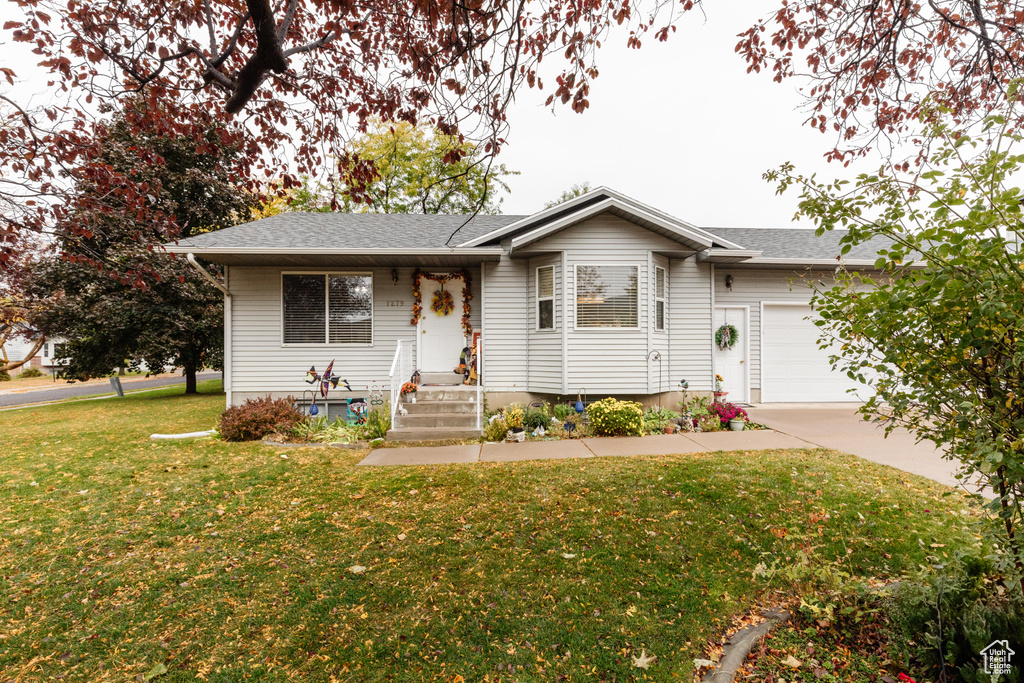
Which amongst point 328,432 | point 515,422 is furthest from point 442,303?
point 328,432

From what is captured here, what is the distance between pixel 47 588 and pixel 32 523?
1.60m

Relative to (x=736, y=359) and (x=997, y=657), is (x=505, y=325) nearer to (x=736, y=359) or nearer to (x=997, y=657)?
(x=736, y=359)

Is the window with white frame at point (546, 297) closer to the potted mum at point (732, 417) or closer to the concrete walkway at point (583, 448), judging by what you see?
the concrete walkway at point (583, 448)

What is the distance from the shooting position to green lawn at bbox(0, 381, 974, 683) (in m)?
2.45

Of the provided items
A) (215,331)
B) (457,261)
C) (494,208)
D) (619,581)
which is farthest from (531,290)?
(494,208)

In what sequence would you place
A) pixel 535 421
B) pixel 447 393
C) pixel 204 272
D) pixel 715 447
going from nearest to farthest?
pixel 715 447
pixel 535 421
pixel 447 393
pixel 204 272

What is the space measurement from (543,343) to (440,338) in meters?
2.45

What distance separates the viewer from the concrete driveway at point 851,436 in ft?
17.5

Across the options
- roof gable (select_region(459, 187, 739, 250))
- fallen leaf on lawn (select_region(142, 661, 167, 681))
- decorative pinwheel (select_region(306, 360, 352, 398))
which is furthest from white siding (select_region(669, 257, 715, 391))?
fallen leaf on lawn (select_region(142, 661, 167, 681))

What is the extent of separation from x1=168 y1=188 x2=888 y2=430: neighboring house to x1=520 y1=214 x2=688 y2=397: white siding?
3cm

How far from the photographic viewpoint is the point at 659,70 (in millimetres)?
5273

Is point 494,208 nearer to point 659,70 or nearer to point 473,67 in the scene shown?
point 659,70

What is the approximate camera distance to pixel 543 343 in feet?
28.8

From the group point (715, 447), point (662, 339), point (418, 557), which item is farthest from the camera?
point (662, 339)
